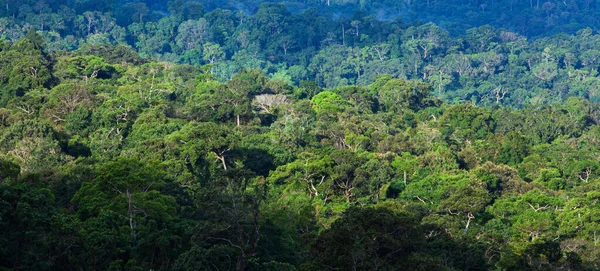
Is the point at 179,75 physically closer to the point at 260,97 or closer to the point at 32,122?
the point at 260,97

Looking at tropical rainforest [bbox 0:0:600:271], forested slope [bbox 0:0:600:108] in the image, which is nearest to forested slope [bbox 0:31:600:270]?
tropical rainforest [bbox 0:0:600:271]

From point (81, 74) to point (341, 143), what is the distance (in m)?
22.5

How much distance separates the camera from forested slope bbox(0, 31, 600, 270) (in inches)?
1130

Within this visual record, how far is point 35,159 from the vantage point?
1676 inches

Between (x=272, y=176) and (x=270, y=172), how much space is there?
1.02 metres

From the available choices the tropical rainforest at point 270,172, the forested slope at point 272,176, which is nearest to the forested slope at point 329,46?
the tropical rainforest at point 270,172

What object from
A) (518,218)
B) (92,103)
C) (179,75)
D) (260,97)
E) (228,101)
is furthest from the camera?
(179,75)

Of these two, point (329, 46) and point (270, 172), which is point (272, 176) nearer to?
point (270, 172)

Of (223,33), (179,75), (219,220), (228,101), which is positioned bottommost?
(223,33)

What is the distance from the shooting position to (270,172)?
47.0 metres

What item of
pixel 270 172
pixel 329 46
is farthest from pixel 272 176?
pixel 329 46

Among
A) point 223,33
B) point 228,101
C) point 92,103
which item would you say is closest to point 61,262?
point 92,103

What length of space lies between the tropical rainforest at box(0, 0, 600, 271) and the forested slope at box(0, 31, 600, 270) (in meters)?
0.10

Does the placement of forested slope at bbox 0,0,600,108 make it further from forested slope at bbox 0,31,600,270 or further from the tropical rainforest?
forested slope at bbox 0,31,600,270
